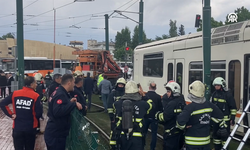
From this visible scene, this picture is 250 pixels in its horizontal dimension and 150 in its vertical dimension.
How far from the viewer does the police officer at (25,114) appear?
538 cm

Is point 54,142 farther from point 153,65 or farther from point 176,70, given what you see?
point 153,65

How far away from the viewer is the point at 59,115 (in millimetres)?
4719

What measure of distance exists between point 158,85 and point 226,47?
4.23 m

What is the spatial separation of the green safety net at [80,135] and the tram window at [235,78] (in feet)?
14.2

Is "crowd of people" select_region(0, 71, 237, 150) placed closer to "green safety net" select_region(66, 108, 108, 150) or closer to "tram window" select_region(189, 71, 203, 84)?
"green safety net" select_region(66, 108, 108, 150)

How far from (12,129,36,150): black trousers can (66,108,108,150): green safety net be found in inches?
26.9

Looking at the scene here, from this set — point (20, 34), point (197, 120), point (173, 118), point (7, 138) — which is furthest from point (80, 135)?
point (20, 34)

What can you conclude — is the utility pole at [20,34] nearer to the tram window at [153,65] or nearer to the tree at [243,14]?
the tram window at [153,65]

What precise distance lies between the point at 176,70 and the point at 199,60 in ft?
4.85

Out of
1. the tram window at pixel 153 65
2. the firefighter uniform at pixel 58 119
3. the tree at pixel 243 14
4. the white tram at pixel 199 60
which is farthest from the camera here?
the tree at pixel 243 14

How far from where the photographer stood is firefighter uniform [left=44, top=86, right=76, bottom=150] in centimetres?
472

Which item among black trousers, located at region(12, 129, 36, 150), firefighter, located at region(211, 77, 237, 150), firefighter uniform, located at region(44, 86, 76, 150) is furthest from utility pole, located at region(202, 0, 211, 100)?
black trousers, located at region(12, 129, 36, 150)

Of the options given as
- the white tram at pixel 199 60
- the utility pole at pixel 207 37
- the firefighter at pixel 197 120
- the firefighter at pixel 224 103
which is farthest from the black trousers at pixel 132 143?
the white tram at pixel 199 60

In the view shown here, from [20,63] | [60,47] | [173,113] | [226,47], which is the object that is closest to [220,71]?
[226,47]
